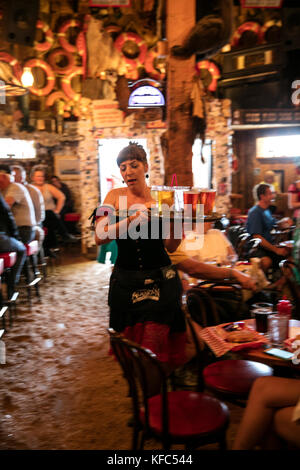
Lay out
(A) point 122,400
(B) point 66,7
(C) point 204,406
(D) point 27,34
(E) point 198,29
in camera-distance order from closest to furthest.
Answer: (C) point 204,406, (A) point 122,400, (E) point 198,29, (D) point 27,34, (B) point 66,7

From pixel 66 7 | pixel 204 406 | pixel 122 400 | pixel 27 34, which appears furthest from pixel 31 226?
pixel 66 7

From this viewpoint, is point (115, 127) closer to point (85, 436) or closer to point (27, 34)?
point (27, 34)

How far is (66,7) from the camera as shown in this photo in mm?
10148

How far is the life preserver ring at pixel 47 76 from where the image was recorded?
10.2 m

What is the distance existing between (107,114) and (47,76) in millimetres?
2036

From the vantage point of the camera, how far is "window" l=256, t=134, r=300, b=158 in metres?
11.1

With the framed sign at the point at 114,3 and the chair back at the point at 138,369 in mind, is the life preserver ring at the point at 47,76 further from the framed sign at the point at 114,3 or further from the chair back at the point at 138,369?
the chair back at the point at 138,369

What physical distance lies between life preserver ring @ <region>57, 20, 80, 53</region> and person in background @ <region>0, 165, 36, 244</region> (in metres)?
4.83

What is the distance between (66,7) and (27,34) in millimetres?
2198

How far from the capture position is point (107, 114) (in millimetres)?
9219

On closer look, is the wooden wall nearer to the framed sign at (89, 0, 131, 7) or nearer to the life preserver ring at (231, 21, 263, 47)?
the life preserver ring at (231, 21, 263, 47)

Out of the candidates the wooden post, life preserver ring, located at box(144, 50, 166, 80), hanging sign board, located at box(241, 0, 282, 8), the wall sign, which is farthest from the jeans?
hanging sign board, located at box(241, 0, 282, 8)

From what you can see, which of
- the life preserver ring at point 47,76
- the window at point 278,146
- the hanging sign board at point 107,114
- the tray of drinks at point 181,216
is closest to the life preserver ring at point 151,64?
the hanging sign board at point 107,114

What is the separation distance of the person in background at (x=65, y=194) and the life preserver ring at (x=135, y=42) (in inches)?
113
